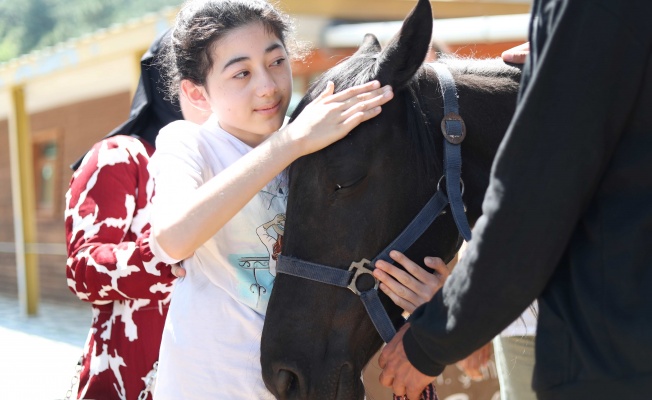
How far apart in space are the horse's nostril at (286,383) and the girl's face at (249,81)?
69 centimetres

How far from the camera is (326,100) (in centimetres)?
199

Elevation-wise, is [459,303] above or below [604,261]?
below

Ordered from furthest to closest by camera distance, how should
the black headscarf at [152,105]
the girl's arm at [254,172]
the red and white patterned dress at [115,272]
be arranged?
the black headscarf at [152,105] < the red and white patterned dress at [115,272] < the girl's arm at [254,172]

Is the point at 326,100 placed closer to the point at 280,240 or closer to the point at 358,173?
the point at 358,173

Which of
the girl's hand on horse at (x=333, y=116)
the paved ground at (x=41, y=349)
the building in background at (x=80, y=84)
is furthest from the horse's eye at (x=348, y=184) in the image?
the building in background at (x=80, y=84)

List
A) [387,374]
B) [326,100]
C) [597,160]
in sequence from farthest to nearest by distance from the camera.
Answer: [326,100] < [387,374] < [597,160]

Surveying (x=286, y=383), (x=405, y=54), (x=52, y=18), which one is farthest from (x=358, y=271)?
(x=52, y=18)

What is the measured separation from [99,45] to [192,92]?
744cm

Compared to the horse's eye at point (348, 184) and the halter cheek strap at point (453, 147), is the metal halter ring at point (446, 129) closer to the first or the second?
the halter cheek strap at point (453, 147)

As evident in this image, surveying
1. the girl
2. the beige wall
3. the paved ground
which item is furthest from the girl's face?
the beige wall

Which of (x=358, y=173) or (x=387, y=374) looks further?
(x=358, y=173)

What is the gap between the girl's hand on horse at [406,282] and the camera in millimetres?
1968

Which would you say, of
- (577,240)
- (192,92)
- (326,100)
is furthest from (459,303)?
(192,92)

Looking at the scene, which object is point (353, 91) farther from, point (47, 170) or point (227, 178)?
point (47, 170)
